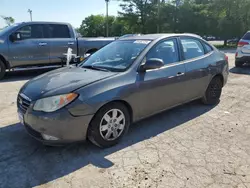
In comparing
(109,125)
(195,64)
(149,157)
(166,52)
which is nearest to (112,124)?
(109,125)

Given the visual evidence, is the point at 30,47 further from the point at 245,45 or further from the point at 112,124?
the point at 245,45

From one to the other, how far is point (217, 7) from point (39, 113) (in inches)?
1258

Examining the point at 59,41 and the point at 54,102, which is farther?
the point at 59,41

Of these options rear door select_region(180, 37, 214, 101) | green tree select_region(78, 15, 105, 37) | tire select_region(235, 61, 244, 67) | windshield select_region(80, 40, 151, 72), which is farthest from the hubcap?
green tree select_region(78, 15, 105, 37)

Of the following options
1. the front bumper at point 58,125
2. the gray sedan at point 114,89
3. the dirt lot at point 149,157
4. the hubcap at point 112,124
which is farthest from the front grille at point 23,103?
the hubcap at point 112,124

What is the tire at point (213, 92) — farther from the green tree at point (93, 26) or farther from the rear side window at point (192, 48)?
the green tree at point (93, 26)

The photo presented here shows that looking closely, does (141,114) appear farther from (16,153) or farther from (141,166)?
(16,153)

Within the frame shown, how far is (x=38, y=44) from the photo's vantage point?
8273mm

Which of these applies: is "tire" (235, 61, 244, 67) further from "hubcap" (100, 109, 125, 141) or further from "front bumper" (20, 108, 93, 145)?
"front bumper" (20, 108, 93, 145)

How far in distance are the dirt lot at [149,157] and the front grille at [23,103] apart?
0.56 m

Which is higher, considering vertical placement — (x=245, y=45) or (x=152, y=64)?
(x=245, y=45)

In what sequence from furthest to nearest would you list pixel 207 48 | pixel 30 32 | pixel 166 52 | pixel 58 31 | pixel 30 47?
pixel 58 31, pixel 30 32, pixel 30 47, pixel 207 48, pixel 166 52

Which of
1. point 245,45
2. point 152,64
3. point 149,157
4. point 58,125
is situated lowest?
point 149,157

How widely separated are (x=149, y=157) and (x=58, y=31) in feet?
23.1
